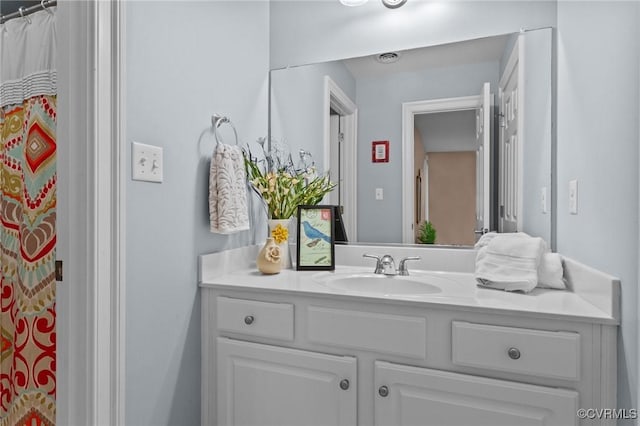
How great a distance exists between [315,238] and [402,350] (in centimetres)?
68

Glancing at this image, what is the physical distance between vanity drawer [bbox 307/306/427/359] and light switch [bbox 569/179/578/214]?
1.98 ft

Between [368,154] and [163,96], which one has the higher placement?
[163,96]

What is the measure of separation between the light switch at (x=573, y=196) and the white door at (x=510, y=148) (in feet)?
0.85

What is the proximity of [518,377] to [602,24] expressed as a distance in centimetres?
96

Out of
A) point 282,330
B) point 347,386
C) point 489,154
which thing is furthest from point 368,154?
point 347,386

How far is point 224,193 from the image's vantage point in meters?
1.49

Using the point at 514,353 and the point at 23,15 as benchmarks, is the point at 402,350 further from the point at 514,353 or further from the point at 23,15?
the point at 23,15

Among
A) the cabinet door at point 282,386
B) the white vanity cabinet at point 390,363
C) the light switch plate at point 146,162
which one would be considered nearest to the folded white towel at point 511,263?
the white vanity cabinet at point 390,363

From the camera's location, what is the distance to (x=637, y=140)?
0.85 metres

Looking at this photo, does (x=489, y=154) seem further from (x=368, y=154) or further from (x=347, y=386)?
(x=347, y=386)

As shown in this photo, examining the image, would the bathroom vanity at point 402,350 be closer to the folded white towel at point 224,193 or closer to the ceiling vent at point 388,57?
the folded white towel at point 224,193

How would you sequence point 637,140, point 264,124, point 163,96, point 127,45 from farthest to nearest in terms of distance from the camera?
point 264,124 < point 163,96 < point 127,45 < point 637,140

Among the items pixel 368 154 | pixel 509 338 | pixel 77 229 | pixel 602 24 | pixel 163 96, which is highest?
pixel 602 24

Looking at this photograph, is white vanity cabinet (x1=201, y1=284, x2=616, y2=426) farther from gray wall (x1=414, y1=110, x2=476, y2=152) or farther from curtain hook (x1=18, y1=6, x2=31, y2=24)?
curtain hook (x1=18, y1=6, x2=31, y2=24)
